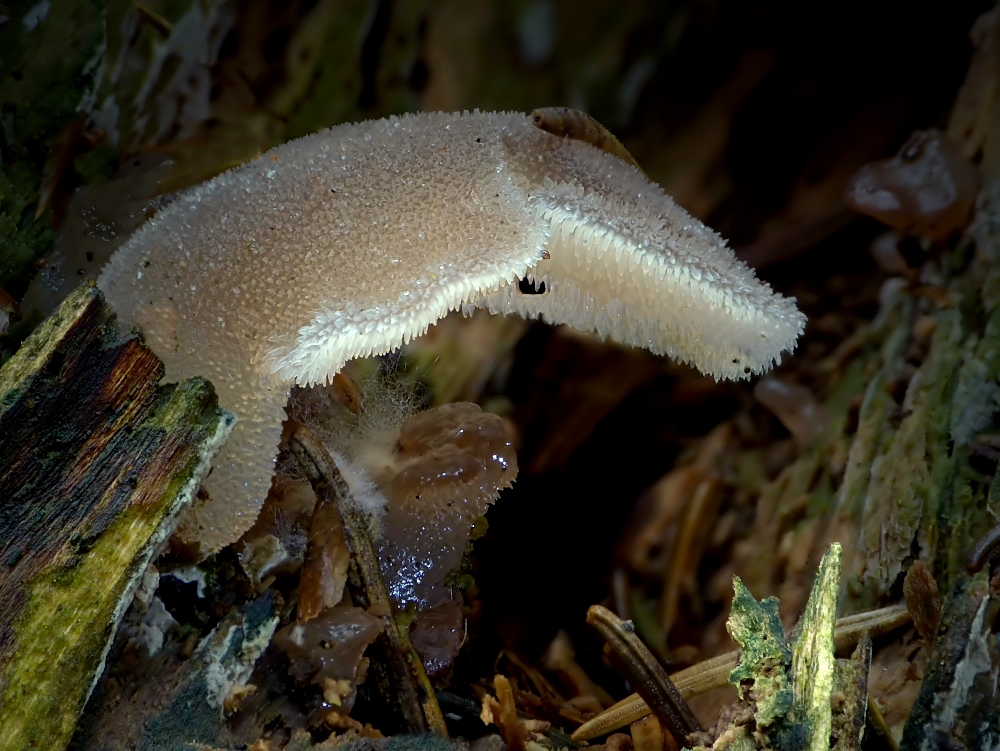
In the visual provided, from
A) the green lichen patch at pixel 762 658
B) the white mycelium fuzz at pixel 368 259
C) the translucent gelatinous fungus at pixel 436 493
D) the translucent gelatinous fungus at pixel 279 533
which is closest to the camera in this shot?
the green lichen patch at pixel 762 658

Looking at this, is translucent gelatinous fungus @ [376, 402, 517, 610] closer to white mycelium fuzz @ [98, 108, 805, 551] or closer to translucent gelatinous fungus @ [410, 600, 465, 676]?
translucent gelatinous fungus @ [410, 600, 465, 676]

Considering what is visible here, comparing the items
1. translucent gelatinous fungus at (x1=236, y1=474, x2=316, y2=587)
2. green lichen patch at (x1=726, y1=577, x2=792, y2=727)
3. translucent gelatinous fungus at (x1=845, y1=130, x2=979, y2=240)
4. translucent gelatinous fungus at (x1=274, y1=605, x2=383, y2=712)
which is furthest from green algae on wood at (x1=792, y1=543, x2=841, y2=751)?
translucent gelatinous fungus at (x1=845, y1=130, x2=979, y2=240)

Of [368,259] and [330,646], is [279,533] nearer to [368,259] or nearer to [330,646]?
[330,646]

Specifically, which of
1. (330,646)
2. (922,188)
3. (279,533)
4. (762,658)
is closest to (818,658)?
(762,658)

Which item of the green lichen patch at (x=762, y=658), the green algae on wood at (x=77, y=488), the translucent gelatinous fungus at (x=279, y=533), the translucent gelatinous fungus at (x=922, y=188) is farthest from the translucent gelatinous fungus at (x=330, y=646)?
the translucent gelatinous fungus at (x=922, y=188)

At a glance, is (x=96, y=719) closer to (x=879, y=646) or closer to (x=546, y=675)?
(x=546, y=675)

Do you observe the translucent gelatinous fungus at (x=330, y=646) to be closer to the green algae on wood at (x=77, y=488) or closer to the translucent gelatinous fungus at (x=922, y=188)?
the green algae on wood at (x=77, y=488)

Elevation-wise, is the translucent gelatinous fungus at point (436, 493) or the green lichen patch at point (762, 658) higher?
the green lichen patch at point (762, 658)
